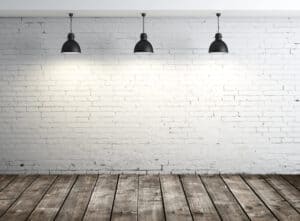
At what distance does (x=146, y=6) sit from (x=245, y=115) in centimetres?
207

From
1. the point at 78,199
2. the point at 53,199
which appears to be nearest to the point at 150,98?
the point at 78,199

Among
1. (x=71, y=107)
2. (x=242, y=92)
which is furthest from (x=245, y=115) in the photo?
(x=71, y=107)

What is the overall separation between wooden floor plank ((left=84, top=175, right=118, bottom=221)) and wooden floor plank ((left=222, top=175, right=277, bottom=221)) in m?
1.38

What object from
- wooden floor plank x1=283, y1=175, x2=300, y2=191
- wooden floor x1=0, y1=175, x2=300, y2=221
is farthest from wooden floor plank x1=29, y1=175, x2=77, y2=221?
wooden floor plank x1=283, y1=175, x2=300, y2=191

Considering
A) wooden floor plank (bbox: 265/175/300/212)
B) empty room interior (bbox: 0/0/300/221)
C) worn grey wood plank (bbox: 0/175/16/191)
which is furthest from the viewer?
empty room interior (bbox: 0/0/300/221)

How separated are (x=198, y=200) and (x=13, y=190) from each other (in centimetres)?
217

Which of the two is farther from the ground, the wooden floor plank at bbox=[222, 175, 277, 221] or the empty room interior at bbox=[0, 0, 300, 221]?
the empty room interior at bbox=[0, 0, 300, 221]

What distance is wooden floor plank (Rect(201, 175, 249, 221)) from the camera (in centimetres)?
432

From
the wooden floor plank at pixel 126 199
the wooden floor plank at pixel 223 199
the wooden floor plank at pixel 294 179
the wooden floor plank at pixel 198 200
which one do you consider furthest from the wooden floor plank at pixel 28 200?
the wooden floor plank at pixel 294 179

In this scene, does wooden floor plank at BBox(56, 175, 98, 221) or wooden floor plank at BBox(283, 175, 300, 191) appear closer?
wooden floor plank at BBox(56, 175, 98, 221)

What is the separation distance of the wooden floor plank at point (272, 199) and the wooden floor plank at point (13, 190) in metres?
2.68

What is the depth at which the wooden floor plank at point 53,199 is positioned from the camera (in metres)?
4.32

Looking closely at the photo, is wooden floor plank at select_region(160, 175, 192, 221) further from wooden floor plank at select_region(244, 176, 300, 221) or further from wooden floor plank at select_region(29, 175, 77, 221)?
wooden floor plank at select_region(29, 175, 77, 221)

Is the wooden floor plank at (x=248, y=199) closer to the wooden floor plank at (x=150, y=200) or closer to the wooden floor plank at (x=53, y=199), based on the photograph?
the wooden floor plank at (x=150, y=200)
